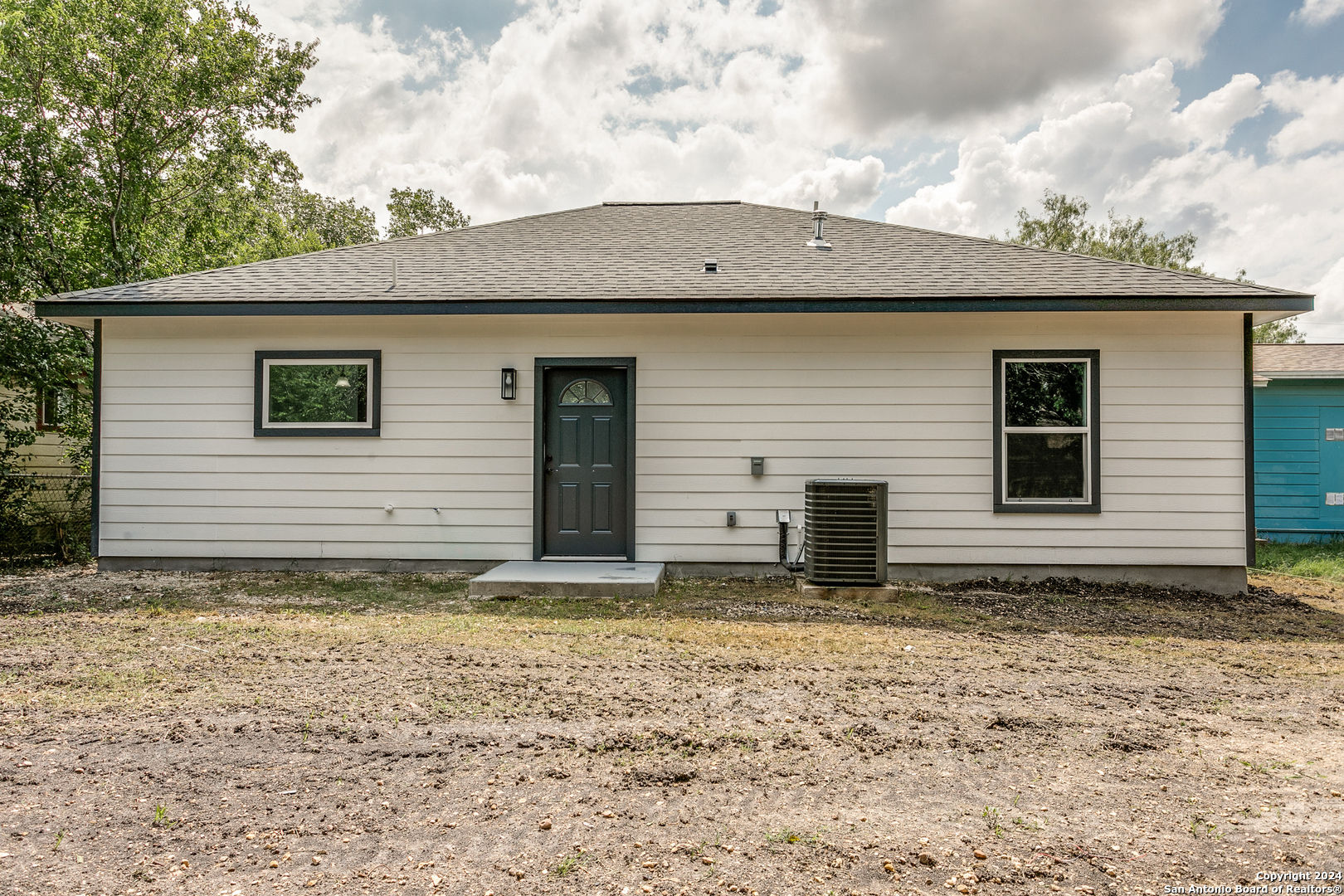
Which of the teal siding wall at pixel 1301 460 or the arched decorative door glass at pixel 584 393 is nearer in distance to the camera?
the arched decorative door glass at pixel 584 393

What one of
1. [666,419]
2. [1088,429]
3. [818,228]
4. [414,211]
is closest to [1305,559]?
[1088,429]

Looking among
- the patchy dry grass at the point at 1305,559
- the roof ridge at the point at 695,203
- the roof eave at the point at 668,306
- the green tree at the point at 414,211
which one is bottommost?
the patchy dry grass at the point at 1305,559

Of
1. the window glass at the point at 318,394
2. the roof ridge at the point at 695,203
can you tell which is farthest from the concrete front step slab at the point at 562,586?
the roof ridge at the point at 695,203

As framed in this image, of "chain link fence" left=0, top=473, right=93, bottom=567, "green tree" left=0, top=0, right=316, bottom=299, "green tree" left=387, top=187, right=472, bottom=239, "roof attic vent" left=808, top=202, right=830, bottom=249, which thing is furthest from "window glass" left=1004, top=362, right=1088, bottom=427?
"green tree" left=387, top=187, right=472, bottom=239

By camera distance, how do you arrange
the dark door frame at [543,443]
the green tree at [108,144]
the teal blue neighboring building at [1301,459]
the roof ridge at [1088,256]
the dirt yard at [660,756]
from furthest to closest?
the teal blue neighboring building at [1301,459] → the green tree at [108,144] → the dark door frame at [543,443] → the roof ridge at [1088,256] → the dirt yard at [660,756]

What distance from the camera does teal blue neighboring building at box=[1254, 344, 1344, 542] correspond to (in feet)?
37.2

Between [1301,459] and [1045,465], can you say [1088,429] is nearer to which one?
[1045,465]

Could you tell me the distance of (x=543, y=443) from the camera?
23.5ft

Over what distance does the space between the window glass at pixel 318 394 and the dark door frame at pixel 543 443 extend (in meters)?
1.73

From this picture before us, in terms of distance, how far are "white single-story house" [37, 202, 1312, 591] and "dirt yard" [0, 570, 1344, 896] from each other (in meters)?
1.83

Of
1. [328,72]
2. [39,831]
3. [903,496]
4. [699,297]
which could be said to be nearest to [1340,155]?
[903,496]

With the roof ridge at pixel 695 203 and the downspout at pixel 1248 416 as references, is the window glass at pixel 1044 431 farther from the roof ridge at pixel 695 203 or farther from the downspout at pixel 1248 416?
the roof ridge at pixel 695 203

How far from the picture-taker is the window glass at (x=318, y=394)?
7234 millimetres

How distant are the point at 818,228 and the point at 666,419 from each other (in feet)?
10.7
